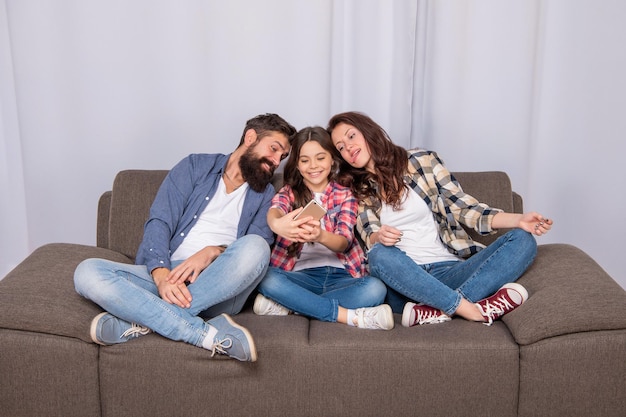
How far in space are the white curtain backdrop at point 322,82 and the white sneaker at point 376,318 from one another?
1.33 metres

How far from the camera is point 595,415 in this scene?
2057mm

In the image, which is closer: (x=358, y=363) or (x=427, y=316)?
(x=358, y=363)

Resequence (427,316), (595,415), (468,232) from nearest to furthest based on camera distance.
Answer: (595,415) < (427,316) < (468,232)

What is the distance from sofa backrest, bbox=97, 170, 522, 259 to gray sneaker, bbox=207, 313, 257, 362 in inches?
31.5

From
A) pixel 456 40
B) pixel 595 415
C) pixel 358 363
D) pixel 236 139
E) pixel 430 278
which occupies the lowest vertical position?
pixel 595 415

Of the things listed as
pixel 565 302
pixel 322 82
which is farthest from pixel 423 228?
pixel 322 82

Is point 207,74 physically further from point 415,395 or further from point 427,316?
point 415,395

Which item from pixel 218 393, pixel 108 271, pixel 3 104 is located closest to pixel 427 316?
pixel 218 393

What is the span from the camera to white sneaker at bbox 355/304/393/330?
7.25 feet

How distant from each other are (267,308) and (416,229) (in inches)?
25.6

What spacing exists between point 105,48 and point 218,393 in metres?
1.94

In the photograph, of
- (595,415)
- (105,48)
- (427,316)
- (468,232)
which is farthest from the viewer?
(105,48)

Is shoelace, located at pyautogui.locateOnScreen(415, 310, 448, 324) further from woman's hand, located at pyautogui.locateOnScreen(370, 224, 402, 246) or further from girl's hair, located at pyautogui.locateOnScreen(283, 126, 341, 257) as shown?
girl's hair, located at pyautogui.locateOnScreen(283, 126, 341, 257)

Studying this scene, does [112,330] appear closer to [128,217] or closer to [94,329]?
[94,329]
